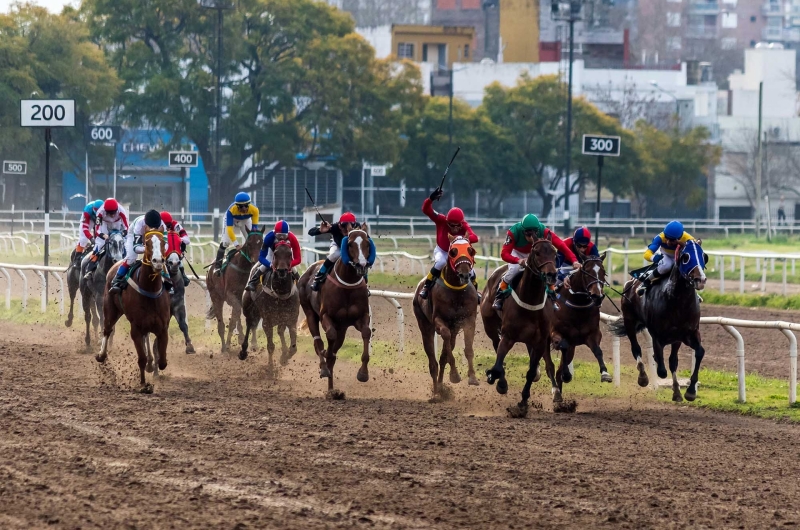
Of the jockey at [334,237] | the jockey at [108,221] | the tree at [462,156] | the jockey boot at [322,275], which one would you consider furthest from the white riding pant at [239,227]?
the tree at [462,156]

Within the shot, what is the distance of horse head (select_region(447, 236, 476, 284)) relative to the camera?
1123cm

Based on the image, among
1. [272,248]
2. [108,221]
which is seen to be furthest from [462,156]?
[272,248]

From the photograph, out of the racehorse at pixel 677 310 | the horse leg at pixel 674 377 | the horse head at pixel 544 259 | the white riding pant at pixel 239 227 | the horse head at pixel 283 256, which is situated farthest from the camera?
the white riding pant at pixel 239 227

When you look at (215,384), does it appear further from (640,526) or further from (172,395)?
(640,526)

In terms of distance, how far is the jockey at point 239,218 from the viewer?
50.7 feet

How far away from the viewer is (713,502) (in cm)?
725

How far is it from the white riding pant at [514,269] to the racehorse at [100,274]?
5320mm

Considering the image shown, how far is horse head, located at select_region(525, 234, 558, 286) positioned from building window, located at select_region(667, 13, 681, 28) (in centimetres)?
11919

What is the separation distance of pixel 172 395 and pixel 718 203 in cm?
5816

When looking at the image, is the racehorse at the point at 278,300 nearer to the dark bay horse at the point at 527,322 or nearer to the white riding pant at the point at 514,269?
the white riding pant at the point at 514,269

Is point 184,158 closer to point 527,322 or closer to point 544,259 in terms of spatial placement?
point 527,322

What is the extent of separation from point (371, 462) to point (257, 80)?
41.3 meters

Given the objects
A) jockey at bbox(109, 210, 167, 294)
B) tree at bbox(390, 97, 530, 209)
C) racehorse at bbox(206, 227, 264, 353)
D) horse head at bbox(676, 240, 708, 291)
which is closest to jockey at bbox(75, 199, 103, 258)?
racehorse at bbox(206, 227, 264, 353)

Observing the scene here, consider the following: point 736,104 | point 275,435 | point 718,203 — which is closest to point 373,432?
point 275,435
